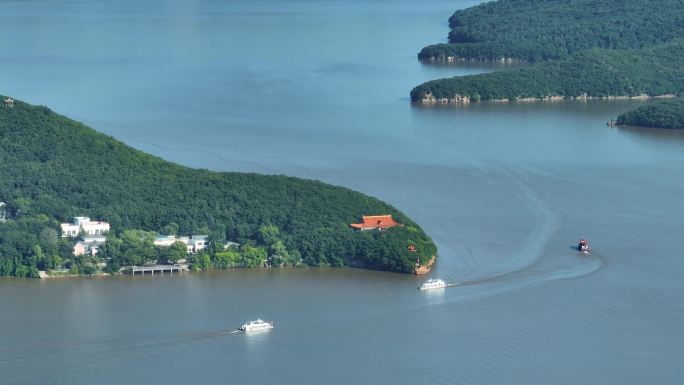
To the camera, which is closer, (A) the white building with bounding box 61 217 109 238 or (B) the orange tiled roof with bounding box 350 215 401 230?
(A) the white building with bounding box 61 217 109 238

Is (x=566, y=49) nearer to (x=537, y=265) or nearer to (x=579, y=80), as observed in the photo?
(x=579, y=80)

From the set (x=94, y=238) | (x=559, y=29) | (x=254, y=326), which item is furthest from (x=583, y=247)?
(x=559, y=29)

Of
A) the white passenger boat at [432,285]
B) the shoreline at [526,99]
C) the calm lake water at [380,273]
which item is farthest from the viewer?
the shoreline at [526,99]

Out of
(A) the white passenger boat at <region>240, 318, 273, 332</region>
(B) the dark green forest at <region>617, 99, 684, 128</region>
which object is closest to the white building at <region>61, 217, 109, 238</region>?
(A) the white passenger boat at <region>240, 318, 273, 332</region>

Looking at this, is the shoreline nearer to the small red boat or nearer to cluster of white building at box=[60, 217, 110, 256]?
the small red boat

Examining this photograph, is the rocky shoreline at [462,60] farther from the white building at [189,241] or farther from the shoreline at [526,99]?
the white building at [189,241]

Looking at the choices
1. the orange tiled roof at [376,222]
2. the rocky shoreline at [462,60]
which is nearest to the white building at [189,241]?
the orange tiled roof at [376,222]
